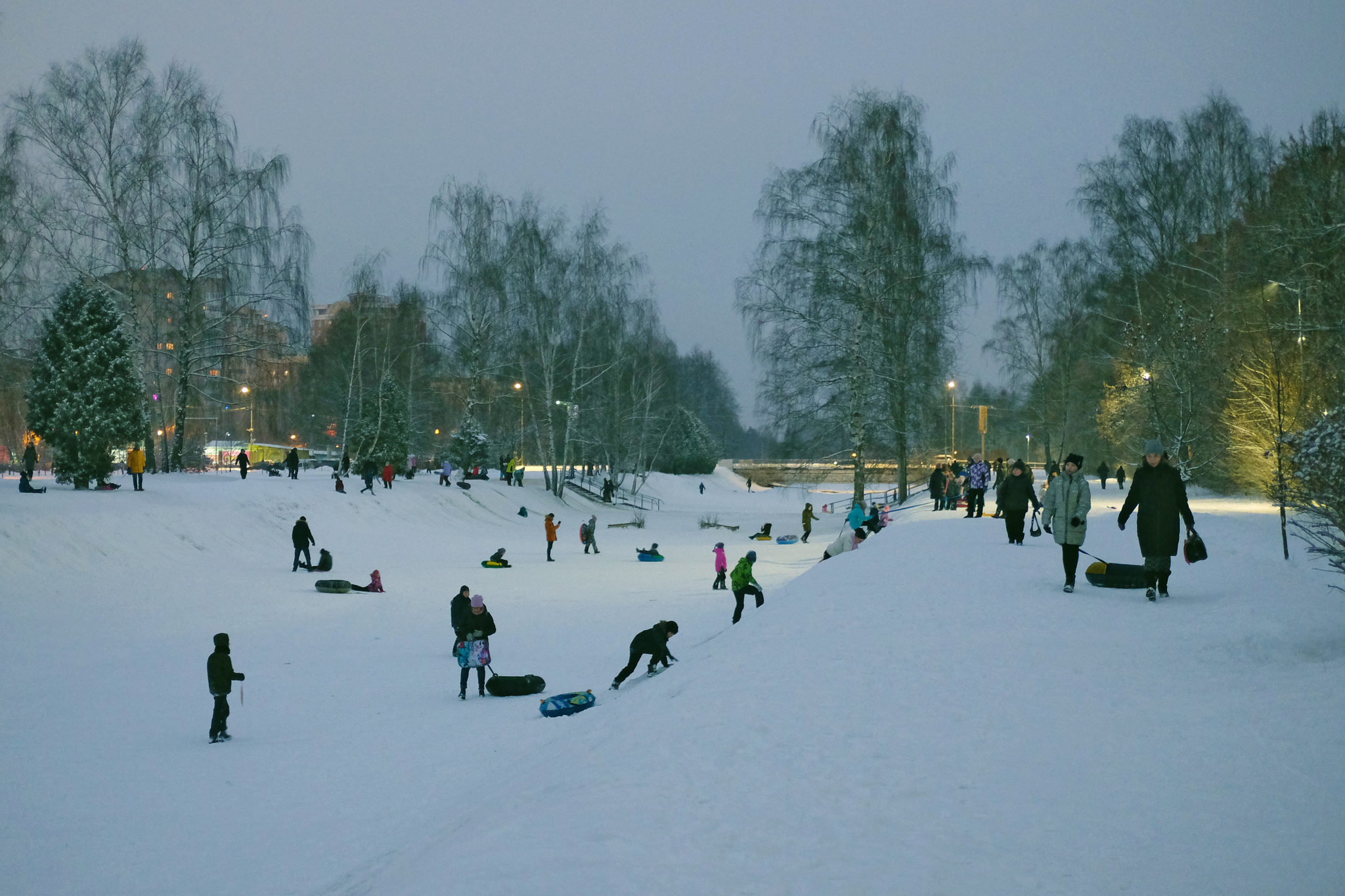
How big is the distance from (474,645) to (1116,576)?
810cm

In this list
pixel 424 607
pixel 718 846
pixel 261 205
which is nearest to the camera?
pixel 718 846

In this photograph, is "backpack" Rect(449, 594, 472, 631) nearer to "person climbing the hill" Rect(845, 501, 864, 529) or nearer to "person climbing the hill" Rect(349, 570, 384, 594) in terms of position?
"person climbing the hill" Rect(349, 570, 384, 594)

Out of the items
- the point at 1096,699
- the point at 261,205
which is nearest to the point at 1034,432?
the point at 261,205

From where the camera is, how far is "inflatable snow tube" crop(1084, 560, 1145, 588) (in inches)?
443

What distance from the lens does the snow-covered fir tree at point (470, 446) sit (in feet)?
154

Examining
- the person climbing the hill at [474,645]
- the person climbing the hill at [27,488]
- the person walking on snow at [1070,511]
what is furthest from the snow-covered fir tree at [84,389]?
the person walking on snow at [1070,511]

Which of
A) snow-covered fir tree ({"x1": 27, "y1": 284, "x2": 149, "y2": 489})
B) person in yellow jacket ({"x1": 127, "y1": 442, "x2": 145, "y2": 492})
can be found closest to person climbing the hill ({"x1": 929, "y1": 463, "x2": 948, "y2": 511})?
person in yellow jacket ({"x1": 127, "y1": 442, "x2": 145, "y2": 492})

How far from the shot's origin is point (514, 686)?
12.2m

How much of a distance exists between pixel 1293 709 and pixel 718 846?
405 centimetres

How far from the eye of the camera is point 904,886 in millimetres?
4246

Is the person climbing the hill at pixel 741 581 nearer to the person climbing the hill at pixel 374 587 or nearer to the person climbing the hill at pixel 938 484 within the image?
the person climbing the hill at pixel 374 587

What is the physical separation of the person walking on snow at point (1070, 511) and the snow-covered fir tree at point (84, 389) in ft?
75.1

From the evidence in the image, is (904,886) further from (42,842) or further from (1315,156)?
(1315,156)

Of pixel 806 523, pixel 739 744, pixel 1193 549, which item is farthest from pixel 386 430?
pixel 739 744
